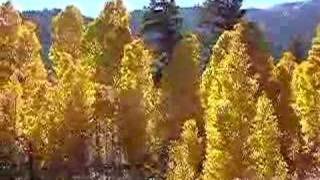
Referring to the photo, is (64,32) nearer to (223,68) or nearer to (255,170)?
(223,68)

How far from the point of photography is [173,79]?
5281cm

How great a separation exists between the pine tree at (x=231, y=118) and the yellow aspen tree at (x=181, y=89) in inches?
343

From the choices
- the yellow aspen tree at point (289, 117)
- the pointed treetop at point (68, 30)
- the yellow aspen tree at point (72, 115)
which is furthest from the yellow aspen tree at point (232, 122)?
the pointed treetop at point (68, 30)

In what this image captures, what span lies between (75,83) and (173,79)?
736 cm

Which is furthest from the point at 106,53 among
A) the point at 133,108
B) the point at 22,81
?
the point at 22,81

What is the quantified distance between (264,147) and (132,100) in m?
12.4

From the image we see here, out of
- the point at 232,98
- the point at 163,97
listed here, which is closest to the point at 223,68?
the point at 232,98

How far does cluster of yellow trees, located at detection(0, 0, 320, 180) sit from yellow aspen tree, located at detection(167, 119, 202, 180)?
6 centimetres

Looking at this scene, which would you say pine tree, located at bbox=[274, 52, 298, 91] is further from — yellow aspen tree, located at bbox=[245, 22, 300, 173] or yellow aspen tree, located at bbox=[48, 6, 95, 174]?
yellow aspen tree, located at bbox=[48, 6, 95, 174]

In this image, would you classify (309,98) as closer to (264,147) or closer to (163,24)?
(264,147)

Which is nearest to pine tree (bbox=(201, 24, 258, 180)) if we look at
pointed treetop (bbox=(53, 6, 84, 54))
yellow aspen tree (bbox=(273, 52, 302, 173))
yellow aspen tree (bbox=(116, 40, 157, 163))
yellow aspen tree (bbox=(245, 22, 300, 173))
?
yellow aspen tree (bbox=(245, 22, 300, 173))

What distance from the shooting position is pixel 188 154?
4569 centimetres

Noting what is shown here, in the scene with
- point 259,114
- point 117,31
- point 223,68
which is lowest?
point 259,114

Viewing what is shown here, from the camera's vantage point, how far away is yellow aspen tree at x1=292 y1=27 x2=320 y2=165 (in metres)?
48.0
